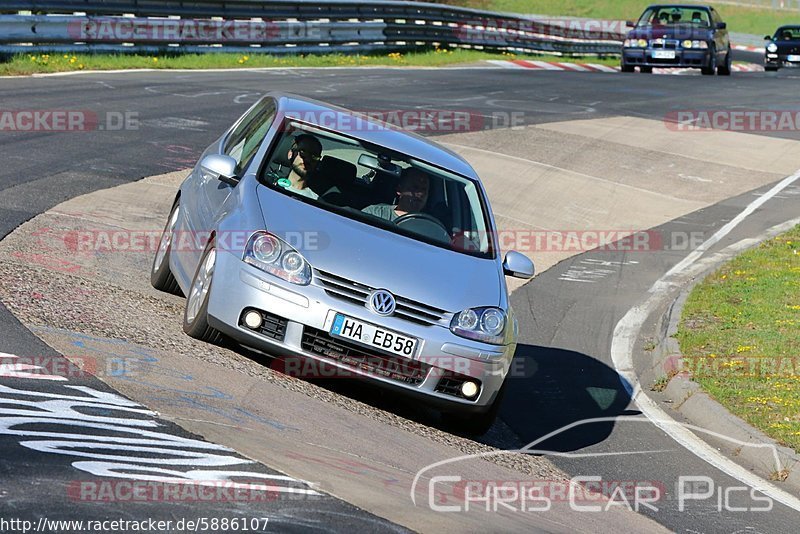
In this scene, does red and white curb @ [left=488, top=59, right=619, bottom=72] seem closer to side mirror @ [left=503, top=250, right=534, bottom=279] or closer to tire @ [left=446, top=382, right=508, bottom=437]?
side mirror @ [left=503, top=250, right=534, bottom=279]

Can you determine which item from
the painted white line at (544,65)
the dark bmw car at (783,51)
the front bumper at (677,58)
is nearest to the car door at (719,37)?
the front bumper at (677,58)

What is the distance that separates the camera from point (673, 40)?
32.1 meters

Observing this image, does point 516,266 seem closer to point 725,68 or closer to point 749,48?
point 725,68

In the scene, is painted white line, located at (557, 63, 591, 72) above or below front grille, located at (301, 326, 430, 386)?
below

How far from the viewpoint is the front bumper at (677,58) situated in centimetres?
3241

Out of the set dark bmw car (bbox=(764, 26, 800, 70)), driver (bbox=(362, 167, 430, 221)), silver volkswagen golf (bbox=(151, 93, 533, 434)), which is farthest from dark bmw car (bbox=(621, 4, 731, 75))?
driver (bbox=(362, 167, 430, 221))

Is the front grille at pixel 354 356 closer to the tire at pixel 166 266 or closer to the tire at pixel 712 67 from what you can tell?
the tire at pixel 166 266

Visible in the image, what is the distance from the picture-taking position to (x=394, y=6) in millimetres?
31844

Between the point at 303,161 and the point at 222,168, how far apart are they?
1.82 ft

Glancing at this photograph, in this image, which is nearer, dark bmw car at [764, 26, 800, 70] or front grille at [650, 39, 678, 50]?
front grille at [650, 39, 678, 50]

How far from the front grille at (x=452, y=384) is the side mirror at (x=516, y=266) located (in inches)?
42.3

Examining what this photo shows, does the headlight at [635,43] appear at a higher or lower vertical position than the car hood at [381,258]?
lower

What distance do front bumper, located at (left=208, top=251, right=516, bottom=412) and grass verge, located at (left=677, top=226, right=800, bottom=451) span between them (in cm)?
225

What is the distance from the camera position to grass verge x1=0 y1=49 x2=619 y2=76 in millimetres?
21688
